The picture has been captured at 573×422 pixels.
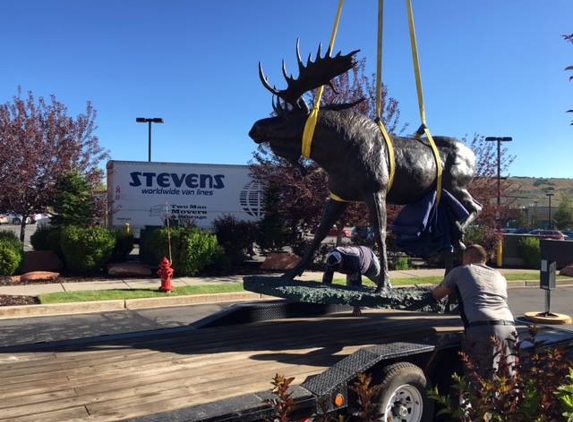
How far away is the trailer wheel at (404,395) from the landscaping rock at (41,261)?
12490 millimetres

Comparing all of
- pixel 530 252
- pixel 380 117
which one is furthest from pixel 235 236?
pixel 530 252

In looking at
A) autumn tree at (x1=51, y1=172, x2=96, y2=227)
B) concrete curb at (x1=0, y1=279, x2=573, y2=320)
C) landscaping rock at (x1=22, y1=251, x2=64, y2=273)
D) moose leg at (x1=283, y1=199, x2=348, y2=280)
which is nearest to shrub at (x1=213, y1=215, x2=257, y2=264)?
autumn tree at (x1=51, y1=172, x2=96, y2=227)

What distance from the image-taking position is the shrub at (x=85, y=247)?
42.7 ft

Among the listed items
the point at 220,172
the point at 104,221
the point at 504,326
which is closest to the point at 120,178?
the point at 104,221

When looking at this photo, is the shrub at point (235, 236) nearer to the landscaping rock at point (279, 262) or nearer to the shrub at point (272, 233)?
the shrub at point (272, 233)

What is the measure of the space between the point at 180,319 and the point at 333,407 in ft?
20.4

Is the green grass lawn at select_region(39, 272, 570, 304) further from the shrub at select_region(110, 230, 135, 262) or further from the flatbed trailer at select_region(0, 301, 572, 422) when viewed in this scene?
the flatbed trailer at select_region(0, 301, 572, 422)

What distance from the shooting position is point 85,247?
12992 millimetres

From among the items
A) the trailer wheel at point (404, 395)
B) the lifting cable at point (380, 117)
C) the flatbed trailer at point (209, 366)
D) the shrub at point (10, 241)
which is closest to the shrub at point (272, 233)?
the shrub at point (10, 241)

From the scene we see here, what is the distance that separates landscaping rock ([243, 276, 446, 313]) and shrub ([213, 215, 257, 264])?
34.9 feet

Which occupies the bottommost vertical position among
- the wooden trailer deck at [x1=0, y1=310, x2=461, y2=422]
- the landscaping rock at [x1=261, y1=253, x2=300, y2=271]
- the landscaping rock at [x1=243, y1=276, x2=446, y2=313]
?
the landscaping rock at [x1=261, y1=253, x2=300, y2=271]

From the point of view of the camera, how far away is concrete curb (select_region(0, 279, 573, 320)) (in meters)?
8.95

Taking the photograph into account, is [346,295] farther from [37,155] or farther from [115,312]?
[37,155]

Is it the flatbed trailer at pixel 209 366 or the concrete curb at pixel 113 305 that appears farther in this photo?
the concrete curb at pixel 113 305
